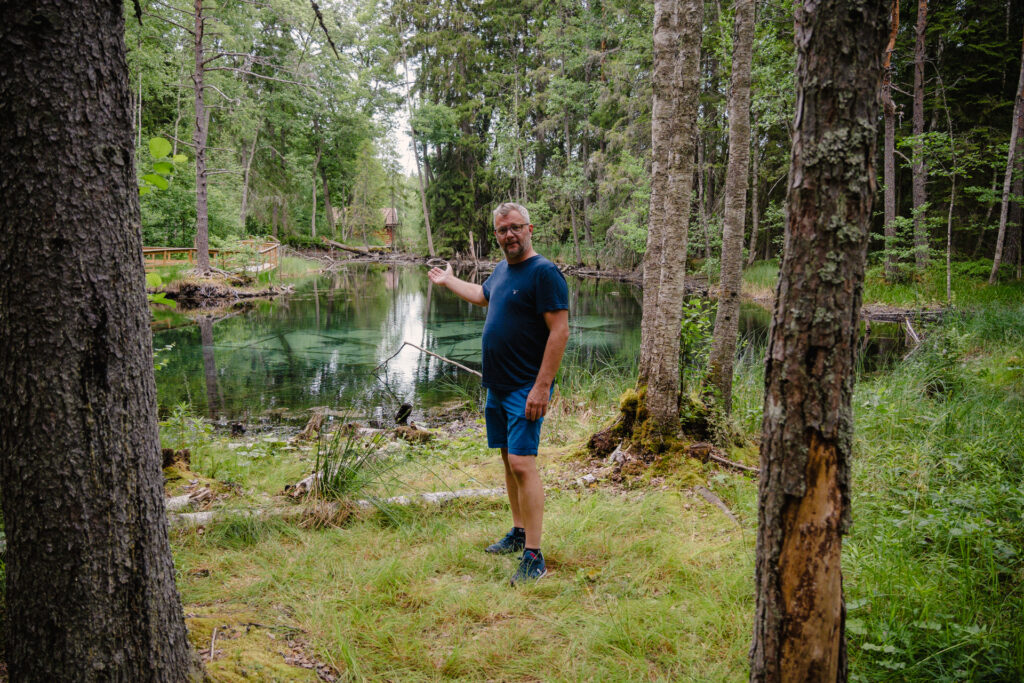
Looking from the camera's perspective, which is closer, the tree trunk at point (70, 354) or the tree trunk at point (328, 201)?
the tree trunk at point (70, 354)

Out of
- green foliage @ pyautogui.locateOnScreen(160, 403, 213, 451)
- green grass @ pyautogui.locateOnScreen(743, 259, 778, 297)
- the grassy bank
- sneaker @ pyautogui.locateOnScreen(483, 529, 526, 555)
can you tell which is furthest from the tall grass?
green grass @ pyautogui.locateOnScreen(743, 259, 778, 297)

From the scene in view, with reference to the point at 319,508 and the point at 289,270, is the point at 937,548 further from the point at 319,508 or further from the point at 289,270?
the point at 289,270

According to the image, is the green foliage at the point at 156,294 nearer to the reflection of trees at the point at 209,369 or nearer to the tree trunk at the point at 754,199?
the reflection of trees at the point at 209,369

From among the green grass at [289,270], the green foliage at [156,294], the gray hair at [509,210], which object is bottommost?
the green foliage at [156,294]

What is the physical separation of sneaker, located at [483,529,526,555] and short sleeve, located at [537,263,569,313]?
1.31 metres

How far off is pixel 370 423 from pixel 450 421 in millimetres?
1064

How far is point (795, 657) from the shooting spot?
1.49m

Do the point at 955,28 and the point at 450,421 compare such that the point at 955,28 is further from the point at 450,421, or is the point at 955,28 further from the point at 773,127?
the point at 450,421

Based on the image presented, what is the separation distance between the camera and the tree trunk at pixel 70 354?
1453 millimetres

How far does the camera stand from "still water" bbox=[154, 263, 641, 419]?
8.50m

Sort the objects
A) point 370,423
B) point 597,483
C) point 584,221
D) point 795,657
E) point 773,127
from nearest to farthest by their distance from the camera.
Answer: point 795,657 < point 597,483 < point 370,423 < point 773,127 < point 584,221

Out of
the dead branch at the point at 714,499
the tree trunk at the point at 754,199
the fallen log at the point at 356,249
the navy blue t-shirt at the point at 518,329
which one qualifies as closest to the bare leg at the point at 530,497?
the navy blue t-shirt at the point at 518,329

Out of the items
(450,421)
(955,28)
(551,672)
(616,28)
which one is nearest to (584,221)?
(616,28)

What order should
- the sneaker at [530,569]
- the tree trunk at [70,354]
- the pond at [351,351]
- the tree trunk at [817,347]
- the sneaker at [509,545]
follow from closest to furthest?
the tree trunk at [817,347], the tree trunk at [70,354], the sneaker at [530,569], the sneaker at [509,545], the pond at [351,351]
